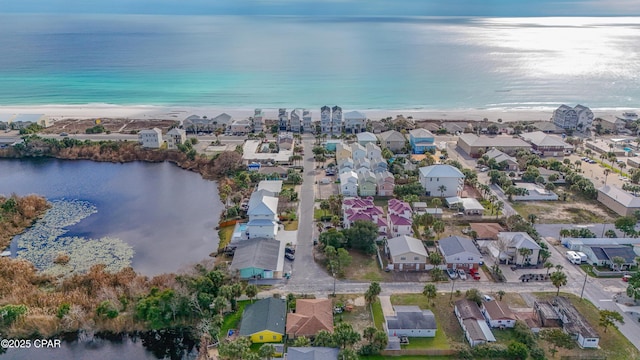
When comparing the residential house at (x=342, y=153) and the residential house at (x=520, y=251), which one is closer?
the residential house at (x=520, y=251)

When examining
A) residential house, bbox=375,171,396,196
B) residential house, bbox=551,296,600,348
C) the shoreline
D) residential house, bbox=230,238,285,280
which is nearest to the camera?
residential house, bbox=551,296,600,348

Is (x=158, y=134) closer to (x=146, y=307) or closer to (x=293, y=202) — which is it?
(x=293, y=202)

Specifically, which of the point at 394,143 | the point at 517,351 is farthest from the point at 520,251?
the point at 394,143

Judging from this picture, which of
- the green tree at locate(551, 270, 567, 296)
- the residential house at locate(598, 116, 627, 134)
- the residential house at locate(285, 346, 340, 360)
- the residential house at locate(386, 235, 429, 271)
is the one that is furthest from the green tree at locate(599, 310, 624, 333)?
the residential house at locate(598, 116, 627, 134)

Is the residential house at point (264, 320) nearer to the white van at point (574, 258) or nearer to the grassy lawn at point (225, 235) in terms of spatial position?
the grassy lawn at point (225, 235)

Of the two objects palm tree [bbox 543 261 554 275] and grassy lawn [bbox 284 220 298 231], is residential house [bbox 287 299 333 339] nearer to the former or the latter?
grassy lawn [bbox 284 220 298 231]

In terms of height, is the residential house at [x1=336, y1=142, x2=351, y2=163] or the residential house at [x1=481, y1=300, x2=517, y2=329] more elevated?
the residential house at [x1=336, y1=142, x2=351, y2=163]

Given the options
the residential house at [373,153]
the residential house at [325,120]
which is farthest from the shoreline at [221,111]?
the residential house at [373,153]
